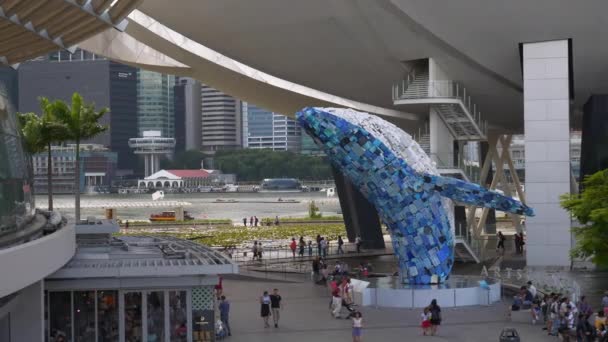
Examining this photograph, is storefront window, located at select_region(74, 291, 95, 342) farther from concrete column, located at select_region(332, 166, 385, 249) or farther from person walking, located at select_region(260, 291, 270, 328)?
concrete column, located at select_region(332, 166, 385, 249)

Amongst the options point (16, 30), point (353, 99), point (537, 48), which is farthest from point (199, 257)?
point (353, 99)

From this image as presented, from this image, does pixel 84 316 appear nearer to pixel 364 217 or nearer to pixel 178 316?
pixel 178 316

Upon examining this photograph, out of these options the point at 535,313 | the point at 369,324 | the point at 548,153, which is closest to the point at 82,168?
the point at 548,153

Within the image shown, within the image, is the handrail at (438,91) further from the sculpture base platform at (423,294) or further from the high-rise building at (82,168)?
the high-rise building at (82,168)

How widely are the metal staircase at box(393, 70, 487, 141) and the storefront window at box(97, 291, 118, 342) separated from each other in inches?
727

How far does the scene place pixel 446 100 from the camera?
39000 millimetres

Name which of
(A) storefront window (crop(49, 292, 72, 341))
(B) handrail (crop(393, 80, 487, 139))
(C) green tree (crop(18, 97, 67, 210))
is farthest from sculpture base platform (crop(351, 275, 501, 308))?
(C) green tree (crop(18, 97, 67, 210))

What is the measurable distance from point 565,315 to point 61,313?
1014 cm

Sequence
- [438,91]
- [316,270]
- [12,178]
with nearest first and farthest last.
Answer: [12,178] → [316,270] → [438,91]

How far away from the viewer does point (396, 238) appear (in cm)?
2980

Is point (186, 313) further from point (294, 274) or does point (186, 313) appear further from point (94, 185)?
point (94, 185)

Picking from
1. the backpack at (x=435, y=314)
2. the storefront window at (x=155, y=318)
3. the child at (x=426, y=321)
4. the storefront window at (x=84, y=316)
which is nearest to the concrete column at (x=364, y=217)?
the child at (x=426, y=321)

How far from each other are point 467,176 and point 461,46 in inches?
195

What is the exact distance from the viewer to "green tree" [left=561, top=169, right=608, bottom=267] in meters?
29.2
